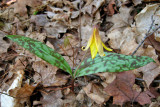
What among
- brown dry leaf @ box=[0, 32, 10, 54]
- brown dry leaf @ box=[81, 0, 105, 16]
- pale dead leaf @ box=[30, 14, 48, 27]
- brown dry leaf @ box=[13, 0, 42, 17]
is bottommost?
brown dry leaf @ box=[0, 32, 10, 54]

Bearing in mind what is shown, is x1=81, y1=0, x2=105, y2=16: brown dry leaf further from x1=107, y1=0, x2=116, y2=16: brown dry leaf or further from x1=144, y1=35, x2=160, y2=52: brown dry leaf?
x1=144, y1=35, x2=160, y2=52: brown dry leaf

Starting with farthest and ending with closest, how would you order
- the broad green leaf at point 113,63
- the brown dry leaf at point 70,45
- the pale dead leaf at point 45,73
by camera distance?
the brown dry leaf at point 70,45 → the pale dead leaf at point 45,73 → the broad green leaf at point 113,63

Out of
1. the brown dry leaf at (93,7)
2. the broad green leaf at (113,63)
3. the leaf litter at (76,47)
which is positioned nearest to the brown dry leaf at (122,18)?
the leaf litter at (76,47)

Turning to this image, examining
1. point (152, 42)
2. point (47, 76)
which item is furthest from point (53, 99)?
point (152, 42)

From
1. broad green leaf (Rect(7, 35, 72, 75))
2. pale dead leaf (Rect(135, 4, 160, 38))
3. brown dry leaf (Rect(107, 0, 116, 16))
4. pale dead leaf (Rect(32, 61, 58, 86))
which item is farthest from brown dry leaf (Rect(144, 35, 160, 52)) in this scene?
pale dead leaf (Rect(32, 61, 58, 86))

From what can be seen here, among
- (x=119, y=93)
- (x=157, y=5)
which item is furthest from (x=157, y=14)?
(x=119, y=93)

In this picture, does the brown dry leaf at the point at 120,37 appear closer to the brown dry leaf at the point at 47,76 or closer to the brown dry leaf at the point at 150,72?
the brown dry leaf at the point at 150,72

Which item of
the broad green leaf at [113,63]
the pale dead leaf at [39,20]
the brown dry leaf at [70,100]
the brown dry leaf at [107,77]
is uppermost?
the pale dead leaf at [39,20]

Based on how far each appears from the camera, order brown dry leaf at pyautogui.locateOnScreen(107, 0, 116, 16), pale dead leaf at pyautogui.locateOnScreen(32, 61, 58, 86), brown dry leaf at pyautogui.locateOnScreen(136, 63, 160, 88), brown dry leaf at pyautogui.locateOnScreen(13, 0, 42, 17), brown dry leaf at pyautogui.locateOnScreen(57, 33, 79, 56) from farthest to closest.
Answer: brown dry leaf at pyautogui.locateOnScreen(13, 0, 42, 17)
brown dry leaf at pyautogui.locateOnScreen(107, 0, 116, 16)
brown dry leaf at pyautogui.locateOnScreen(57, 33, 79, 56)
pale dead leaf at pyautogui.locateOnScreen(32, 61, 58, 86)
brown dry leaf at pyautogui.locateOnScreen(136, 63, 160, 88)
